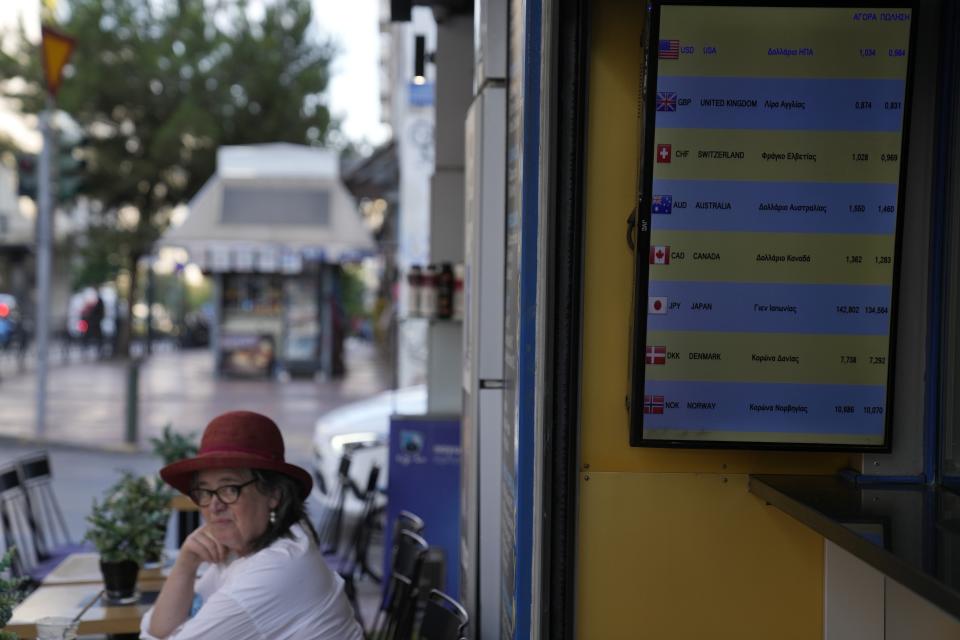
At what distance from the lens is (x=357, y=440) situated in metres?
9.67

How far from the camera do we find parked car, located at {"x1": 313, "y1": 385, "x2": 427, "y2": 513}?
29.8 ft

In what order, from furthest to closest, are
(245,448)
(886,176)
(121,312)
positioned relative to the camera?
(121,312), (245,448), (886,176)

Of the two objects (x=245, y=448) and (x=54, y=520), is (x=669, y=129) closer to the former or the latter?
(x=245, y=448)

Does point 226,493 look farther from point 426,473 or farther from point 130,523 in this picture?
point 426,473

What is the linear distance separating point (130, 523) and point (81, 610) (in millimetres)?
364

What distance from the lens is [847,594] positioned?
3.05 metres

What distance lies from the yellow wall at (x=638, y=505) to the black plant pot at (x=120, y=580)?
2169mm

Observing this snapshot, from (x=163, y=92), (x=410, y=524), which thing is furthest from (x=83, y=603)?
(x=163, y=92)

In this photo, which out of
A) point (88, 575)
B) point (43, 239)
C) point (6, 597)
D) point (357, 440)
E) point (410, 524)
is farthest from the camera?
point (43, 239)

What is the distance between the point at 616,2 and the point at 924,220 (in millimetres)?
903

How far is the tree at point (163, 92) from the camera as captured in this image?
2841 centimetres

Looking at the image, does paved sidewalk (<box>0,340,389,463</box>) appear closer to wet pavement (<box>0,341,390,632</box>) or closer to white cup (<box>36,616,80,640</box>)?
wet pavement (<box>0,341,390,632</box>)

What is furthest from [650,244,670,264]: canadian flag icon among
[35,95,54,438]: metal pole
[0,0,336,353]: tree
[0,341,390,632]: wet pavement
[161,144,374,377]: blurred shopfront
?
[0,0,336,353]: tree

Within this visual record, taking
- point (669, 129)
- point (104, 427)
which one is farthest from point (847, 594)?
point (104, 427)
